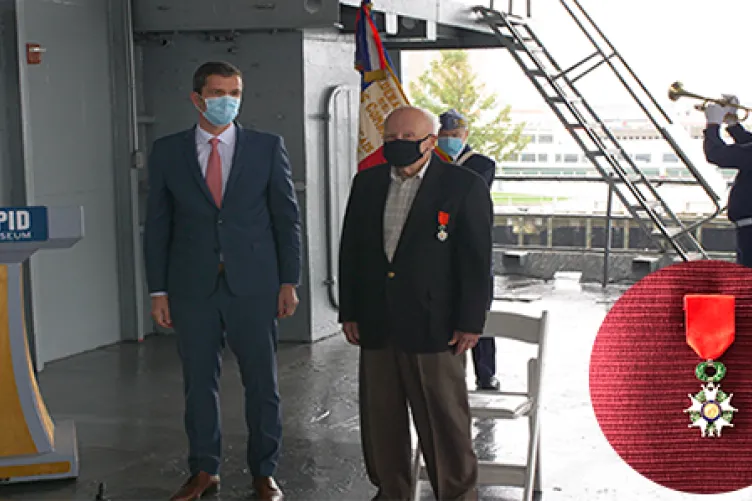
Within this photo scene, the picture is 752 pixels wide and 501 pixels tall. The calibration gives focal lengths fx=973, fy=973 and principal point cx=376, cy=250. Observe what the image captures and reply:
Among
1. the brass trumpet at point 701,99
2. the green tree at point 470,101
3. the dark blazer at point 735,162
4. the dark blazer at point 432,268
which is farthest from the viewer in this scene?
the green tree at point 470,101

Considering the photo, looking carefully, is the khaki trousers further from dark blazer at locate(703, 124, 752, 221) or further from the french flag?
dark blazer at locate(703, 124, 752, 221)

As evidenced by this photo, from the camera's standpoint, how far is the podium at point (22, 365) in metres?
4.02

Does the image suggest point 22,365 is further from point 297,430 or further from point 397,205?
point 397,205

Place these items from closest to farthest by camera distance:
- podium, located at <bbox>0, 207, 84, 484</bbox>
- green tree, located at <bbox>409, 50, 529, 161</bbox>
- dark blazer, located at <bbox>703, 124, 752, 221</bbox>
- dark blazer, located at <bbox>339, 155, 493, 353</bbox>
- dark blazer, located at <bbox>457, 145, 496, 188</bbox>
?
dark blazer, located at <bbox>339, 155, 493, 353</bbox>
podium, located at <bbox>0, 207, 84, 484</bbox>
dark blazer, located at <bbox>457, 145, 496, 188</bbox>
dark blazer, located at <bbox>703, 124, 752, 221</bbox>
green tree, located at <bbox>409, 50, 529, 161</bbox>

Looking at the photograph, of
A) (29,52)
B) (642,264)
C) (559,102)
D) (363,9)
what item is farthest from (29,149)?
(642,264)

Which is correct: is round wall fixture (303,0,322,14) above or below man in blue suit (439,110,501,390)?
above

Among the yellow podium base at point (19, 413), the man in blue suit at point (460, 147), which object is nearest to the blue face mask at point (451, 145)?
the man in blue suit at point (460, 147)

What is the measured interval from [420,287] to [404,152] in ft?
1.59

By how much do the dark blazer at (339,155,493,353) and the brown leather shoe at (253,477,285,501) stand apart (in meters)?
0.98

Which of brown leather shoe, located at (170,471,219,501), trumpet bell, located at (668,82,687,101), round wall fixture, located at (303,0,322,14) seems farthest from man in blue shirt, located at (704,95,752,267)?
brown leather shoe, located at (170,471,219,501)

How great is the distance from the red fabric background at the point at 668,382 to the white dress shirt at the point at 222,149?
8.54ft

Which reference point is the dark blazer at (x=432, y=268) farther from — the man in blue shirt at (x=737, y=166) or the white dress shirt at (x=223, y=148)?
the man in blue shirt at (x=737, y=166)

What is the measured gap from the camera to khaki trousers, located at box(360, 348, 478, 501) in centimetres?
350

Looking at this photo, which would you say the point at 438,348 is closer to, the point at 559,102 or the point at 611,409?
the point at 611,409
